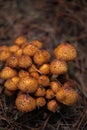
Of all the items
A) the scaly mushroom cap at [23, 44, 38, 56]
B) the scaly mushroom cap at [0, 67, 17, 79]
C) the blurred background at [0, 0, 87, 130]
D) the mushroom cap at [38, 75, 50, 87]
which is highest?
the scaly mushroom cap at [23, 44, 38, 56]

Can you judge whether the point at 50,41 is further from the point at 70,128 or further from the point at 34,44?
the point at 70,128

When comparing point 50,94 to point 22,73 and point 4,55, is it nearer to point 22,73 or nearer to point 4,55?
point 22,73

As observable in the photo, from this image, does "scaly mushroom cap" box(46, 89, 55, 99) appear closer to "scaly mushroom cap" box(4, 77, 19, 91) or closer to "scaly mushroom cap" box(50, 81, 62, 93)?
"scaly mushroom cap" box(50, 81, 62, 93)

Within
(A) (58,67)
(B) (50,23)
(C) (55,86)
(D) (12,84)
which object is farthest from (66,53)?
(B) (50,23)

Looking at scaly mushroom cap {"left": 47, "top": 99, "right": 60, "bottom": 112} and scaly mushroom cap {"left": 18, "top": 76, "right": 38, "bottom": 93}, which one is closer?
scaly mushroom cap {"left": 18, "top": 76, "right": 38, "bottom": 93}

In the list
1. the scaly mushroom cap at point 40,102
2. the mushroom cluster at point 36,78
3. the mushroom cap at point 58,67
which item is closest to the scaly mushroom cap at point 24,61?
the mushroom cluster at point 36,78

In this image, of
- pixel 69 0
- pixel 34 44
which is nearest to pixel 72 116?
pixel 34 44

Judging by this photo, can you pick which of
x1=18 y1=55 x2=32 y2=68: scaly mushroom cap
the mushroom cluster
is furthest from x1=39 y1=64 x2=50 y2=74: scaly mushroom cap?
x1=18 y1=55 x2=32 y2=68: scaly mushroom cap
